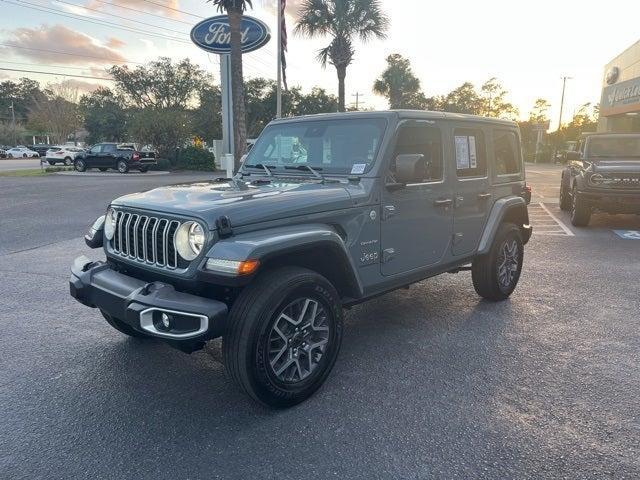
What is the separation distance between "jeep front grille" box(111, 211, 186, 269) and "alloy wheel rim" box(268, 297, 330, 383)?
75 centimetres

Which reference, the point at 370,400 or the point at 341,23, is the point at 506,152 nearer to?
the point at 370,400

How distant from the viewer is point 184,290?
9.70ft

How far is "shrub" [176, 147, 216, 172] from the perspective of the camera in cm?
2933

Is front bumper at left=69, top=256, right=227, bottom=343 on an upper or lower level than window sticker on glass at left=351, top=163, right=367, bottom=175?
lower

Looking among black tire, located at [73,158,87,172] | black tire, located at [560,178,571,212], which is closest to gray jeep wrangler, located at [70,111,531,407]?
black tire, located at [560,178,571,212]

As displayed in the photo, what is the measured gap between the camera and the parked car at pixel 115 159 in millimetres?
26828

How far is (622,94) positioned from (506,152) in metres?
28.6

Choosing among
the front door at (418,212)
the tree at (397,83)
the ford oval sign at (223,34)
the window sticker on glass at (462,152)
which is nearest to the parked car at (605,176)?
the window sticker on glass at (462,152)

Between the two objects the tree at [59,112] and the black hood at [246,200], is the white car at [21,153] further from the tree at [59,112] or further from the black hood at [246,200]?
the black hood at [246,200]

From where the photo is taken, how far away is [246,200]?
3039 mm

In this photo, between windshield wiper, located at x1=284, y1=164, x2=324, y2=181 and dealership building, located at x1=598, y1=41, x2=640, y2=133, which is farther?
dealership building, located at x1=598, y1=41, x2=640, y2=133

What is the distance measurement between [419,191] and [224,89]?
1968 centimetres

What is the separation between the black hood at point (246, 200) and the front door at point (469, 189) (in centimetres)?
143

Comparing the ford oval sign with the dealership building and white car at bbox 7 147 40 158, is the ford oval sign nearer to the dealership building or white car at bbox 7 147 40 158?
the dealership building
